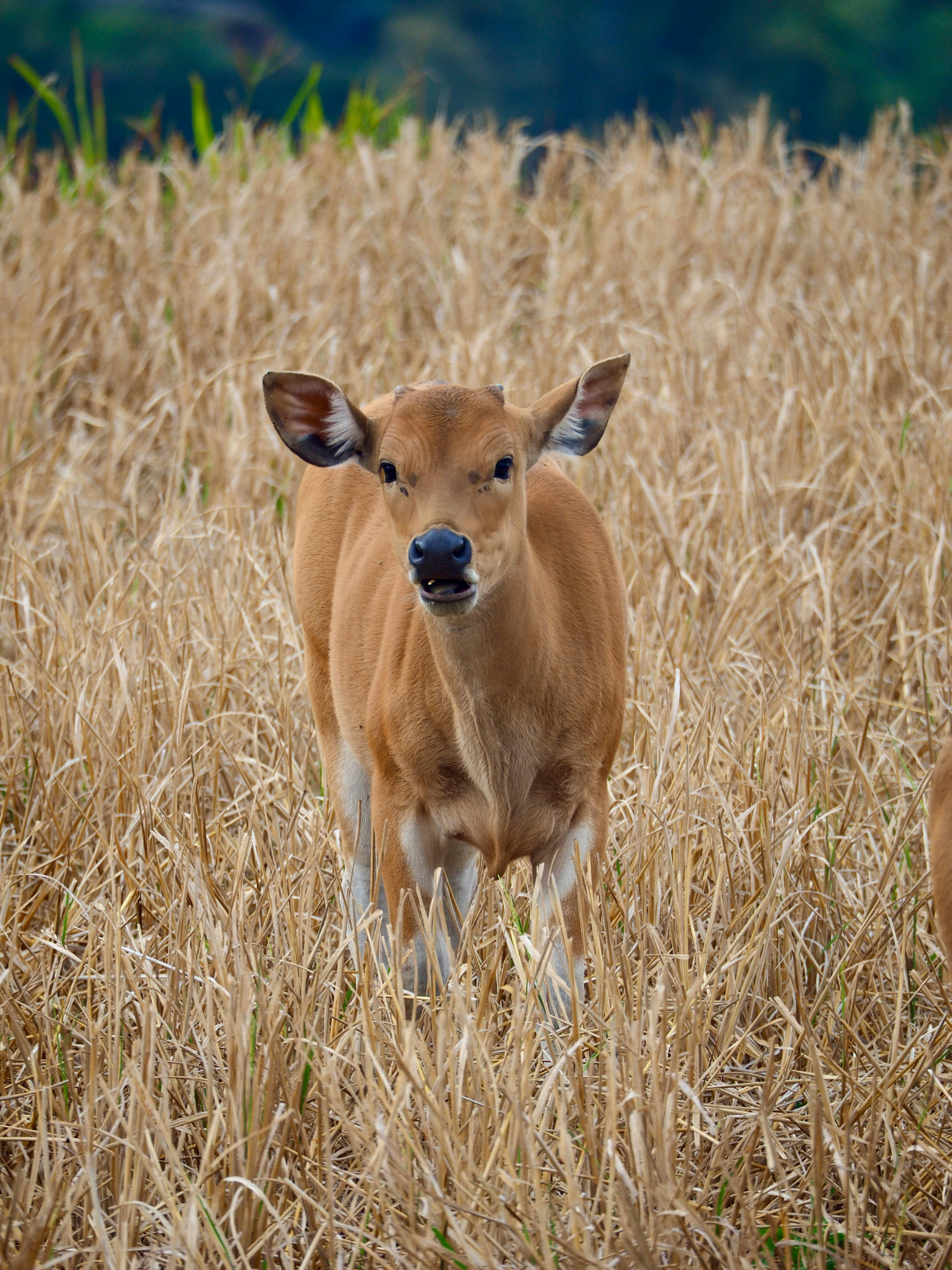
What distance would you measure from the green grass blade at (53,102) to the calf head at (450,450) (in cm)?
688

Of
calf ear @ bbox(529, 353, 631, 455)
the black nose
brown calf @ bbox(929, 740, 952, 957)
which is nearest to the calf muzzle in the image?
Result: the black nose

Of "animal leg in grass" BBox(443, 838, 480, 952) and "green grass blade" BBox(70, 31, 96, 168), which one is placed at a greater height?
"green grass blade" BBox(70, 31, 96, 168)

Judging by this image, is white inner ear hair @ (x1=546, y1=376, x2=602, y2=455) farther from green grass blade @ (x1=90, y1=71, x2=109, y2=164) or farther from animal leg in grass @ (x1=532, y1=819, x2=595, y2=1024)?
green grass blade @ (x1=90, y1=71, x2=109, y2=164)

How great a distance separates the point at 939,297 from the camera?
7816 millimetres

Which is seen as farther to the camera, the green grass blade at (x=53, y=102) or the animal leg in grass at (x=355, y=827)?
the green grass blade at (x=53, y=102)

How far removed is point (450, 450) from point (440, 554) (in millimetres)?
341

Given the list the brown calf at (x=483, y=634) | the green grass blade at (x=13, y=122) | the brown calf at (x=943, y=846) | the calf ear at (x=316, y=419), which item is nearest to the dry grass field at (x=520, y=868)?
the brown calf at (x=483, y=634)

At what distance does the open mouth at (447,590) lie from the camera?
3014mm

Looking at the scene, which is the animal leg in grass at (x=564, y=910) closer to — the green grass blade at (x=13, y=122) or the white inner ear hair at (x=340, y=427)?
the white inner ear hair at (x=340, y=427)

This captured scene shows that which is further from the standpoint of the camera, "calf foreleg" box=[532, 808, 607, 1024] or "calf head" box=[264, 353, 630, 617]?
"calf foreleg" box=[532, 808, 607, 1024]

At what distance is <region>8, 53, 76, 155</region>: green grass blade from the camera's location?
31.1 ft

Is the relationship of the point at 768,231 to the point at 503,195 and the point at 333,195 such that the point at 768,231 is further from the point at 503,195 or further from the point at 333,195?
the point at 333,195

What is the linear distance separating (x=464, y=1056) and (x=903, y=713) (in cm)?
233

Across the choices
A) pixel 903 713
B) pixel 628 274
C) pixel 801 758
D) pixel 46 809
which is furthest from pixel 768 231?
pixel 46 809
